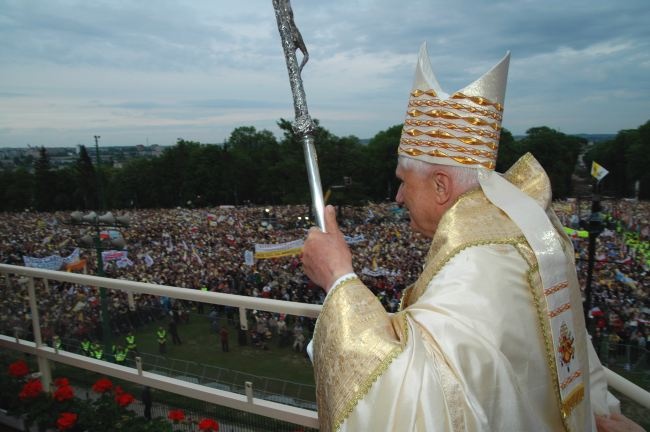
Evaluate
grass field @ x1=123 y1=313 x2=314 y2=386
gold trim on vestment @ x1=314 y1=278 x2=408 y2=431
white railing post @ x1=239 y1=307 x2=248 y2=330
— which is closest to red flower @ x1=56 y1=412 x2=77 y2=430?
grass field @ x1=123 y1=313 x2=314 y2=386

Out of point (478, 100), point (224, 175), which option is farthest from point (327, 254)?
point (224, 175)

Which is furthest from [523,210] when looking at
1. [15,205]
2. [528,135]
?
[15,205]

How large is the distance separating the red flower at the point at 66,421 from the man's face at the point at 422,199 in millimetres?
2357

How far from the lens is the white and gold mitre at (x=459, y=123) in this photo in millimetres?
1453

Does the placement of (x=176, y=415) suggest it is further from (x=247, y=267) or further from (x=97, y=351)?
(x=247, y=267)

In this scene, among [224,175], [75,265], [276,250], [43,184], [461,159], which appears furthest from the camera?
[43,184]

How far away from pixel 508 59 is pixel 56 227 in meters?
43.2

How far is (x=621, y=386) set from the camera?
65.7 inches

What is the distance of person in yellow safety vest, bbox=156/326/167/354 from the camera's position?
8.62 ft

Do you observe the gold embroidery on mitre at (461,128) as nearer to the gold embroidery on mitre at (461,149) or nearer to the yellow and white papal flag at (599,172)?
the gold embroidery on mitre at (461,149)

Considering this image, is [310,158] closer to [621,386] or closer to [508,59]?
[508,59]

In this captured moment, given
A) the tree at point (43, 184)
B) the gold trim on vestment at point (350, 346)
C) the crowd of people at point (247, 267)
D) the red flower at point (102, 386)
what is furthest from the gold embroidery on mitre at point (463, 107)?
the tree at point (43, 184)

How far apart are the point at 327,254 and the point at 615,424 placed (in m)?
1.18

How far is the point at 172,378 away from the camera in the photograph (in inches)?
99.0
